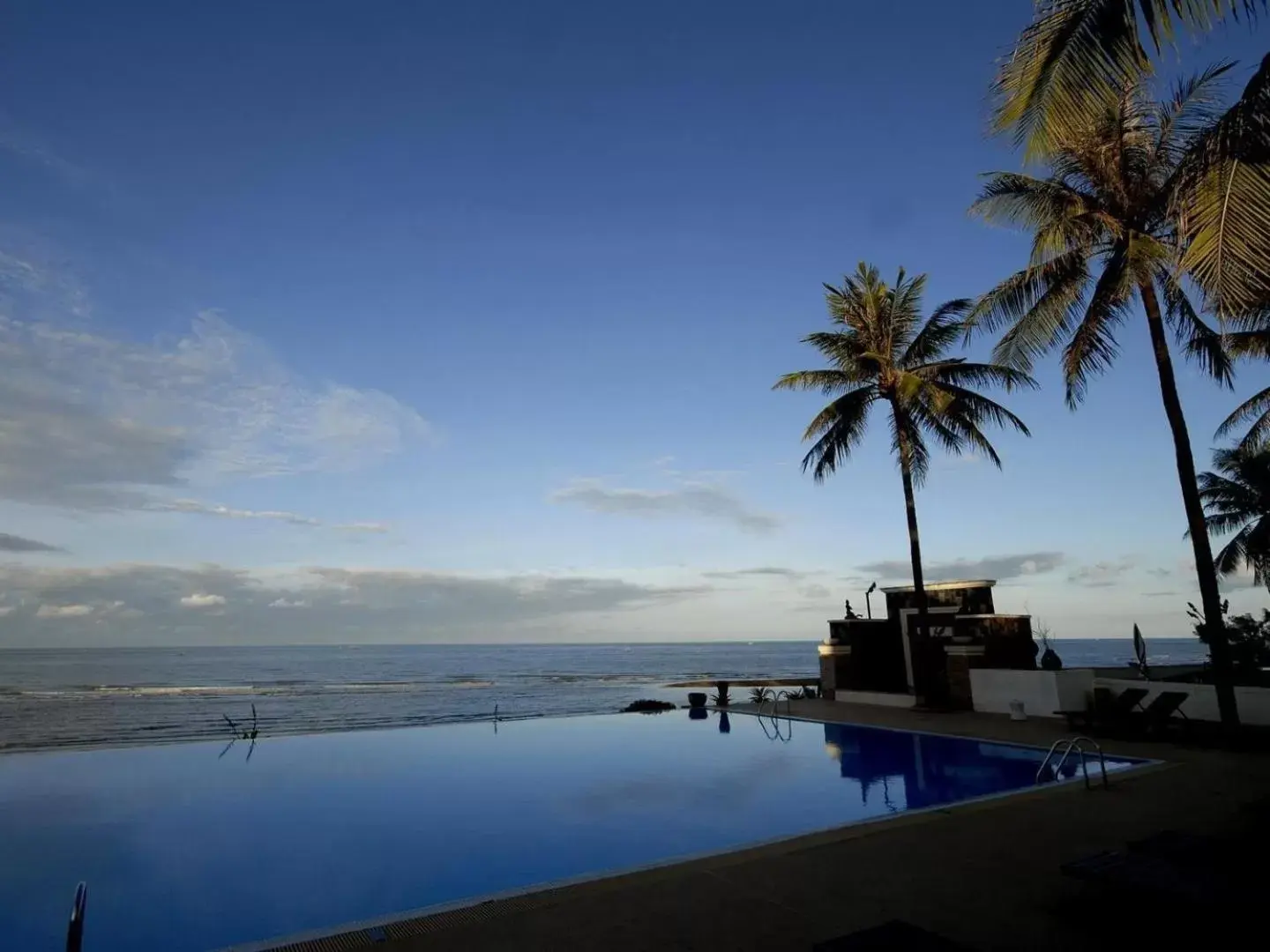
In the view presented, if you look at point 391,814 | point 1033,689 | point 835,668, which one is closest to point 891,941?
point 391,814

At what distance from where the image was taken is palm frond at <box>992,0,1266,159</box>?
600 cm

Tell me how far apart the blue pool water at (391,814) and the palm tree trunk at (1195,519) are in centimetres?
221

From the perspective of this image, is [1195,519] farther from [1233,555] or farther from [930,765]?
[1233,555]

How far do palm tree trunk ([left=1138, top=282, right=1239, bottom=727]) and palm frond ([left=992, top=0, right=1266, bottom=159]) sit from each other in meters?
7.01

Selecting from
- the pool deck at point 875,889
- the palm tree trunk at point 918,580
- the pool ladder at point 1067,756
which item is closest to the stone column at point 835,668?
the palm tree trunk at point 918,580

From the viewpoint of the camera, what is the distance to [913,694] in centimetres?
1878

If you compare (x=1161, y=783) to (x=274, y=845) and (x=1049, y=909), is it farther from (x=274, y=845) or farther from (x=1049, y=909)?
(x=274, y=845)

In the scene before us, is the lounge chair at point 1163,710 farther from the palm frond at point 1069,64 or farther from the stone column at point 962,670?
the palm frond at point 1069,64

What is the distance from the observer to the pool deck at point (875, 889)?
4727mm

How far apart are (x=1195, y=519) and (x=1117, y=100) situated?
→ 775 centimetres

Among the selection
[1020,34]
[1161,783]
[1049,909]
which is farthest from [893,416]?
[1049,909]

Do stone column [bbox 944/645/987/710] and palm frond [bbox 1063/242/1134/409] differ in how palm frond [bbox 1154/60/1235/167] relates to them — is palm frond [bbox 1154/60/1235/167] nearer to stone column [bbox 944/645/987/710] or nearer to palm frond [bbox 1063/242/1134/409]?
palm frond [bbox 1063/242/1134/409]

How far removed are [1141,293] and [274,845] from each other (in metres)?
15.9

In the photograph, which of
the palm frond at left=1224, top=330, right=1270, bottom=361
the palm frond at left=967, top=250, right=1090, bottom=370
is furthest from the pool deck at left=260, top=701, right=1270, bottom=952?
the palm frond at left=1224, top=330, right=1270, bottom=361
